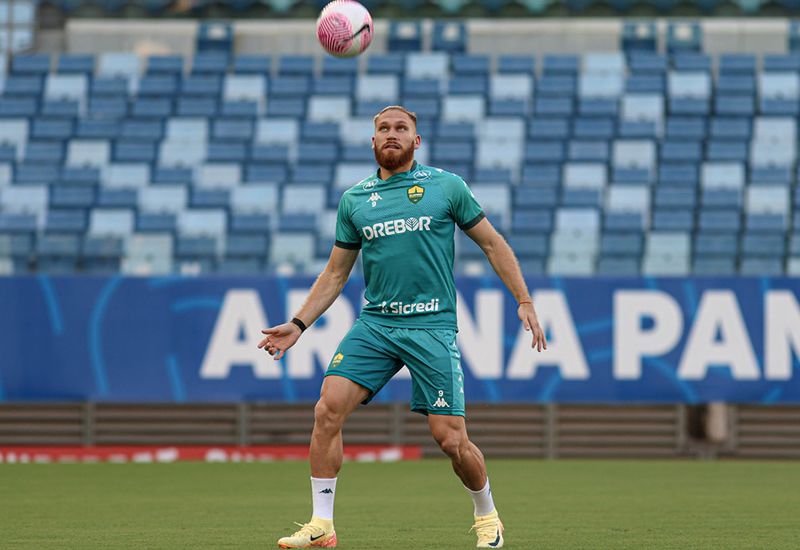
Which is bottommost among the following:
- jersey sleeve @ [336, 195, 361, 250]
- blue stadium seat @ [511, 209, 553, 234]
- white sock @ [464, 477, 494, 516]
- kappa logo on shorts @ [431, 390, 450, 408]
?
white sock @ [464, 477, 494, 516]

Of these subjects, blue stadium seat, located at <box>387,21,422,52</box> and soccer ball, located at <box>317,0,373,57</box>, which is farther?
blue stadium seat, located at <box>387,21,422,52</box>

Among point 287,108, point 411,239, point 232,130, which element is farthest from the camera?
point 287,108

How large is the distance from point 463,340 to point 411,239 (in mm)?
7271

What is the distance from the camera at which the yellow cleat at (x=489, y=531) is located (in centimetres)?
668

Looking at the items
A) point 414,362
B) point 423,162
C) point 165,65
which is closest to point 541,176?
point 423,162

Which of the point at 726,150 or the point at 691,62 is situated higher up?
the point at 691,62

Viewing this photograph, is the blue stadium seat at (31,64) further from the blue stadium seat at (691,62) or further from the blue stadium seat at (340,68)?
the blue stadium seat at (691,62)

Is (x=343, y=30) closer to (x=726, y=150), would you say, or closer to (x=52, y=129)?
(x=726, y=150)

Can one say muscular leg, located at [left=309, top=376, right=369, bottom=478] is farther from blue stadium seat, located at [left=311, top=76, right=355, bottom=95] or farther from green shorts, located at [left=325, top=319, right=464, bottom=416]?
blue stadium seat, located at [left=311, top=76, right=355, bottom=95]

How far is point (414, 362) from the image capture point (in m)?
6.78

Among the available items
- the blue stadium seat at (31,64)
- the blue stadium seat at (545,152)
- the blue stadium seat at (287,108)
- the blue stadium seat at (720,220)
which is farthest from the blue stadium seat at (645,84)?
the blue stadium seat at (31,64)

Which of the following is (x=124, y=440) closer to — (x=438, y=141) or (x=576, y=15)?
(x=438, y=141)

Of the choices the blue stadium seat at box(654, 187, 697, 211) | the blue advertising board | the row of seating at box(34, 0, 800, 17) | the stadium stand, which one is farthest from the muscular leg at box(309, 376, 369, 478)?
the row of seating at box(34, 0, 800, 17)

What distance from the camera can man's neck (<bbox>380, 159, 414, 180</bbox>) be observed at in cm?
689
